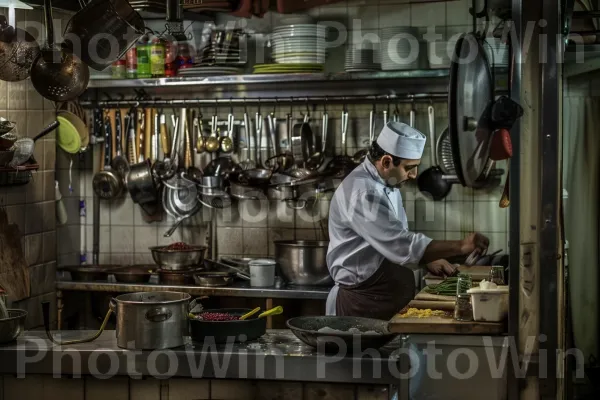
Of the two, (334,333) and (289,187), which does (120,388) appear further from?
(289,187)

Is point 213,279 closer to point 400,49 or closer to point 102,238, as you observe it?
point 102,238

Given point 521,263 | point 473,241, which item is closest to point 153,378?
point 521,263

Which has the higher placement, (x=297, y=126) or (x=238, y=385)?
(x=297, y=126)

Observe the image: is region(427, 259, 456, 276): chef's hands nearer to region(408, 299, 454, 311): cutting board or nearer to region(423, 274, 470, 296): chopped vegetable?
region(423, 274, 470, 296): chopped vegetable

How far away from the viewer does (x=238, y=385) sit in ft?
9.74

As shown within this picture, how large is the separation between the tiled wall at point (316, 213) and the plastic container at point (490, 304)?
268 cm

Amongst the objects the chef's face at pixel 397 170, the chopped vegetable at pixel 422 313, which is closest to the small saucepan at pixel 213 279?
the chef's face at pixel 397 170

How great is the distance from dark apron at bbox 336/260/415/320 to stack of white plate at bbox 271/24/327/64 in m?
1.64

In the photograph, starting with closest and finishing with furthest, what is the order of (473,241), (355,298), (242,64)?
(473,241) → (355,298) → (242,64)

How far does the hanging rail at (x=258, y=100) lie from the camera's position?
5555 millimetres

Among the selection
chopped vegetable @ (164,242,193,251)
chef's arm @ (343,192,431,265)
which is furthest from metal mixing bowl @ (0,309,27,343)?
chopped vegetable @ (164,242,193,251)

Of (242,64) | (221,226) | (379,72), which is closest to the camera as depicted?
(379,72)

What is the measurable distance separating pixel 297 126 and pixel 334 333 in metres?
3.01

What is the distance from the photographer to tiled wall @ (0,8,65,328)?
5211mm
